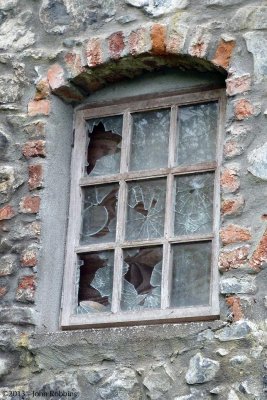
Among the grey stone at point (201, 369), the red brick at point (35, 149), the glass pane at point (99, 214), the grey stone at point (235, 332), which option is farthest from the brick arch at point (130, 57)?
the grey stone at point (201, 369)

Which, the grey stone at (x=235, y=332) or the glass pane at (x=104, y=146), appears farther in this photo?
the glass pane at (x=104, y=146)

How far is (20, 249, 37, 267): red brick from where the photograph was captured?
16.6 feet

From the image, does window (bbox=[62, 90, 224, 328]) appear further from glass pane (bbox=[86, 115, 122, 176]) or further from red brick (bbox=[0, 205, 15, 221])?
red brick (bbox=[0, 205, 15, 221])

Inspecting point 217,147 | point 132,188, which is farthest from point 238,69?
point 132,188

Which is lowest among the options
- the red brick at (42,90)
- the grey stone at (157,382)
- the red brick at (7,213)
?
the grey stone at (157,382)

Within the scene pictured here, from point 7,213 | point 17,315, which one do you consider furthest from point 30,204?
point 17,315

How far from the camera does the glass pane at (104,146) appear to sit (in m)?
5.25

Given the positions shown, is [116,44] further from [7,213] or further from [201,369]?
[201,369]

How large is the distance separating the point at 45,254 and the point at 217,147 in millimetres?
900

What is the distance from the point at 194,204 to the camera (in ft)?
16.4

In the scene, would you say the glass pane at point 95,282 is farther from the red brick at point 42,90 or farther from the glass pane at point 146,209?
the red brick at point 42,90

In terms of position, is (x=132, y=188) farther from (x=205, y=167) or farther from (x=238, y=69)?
(x=238, y=69)

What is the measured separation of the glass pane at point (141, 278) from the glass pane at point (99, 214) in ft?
0.52

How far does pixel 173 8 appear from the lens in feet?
16.9
